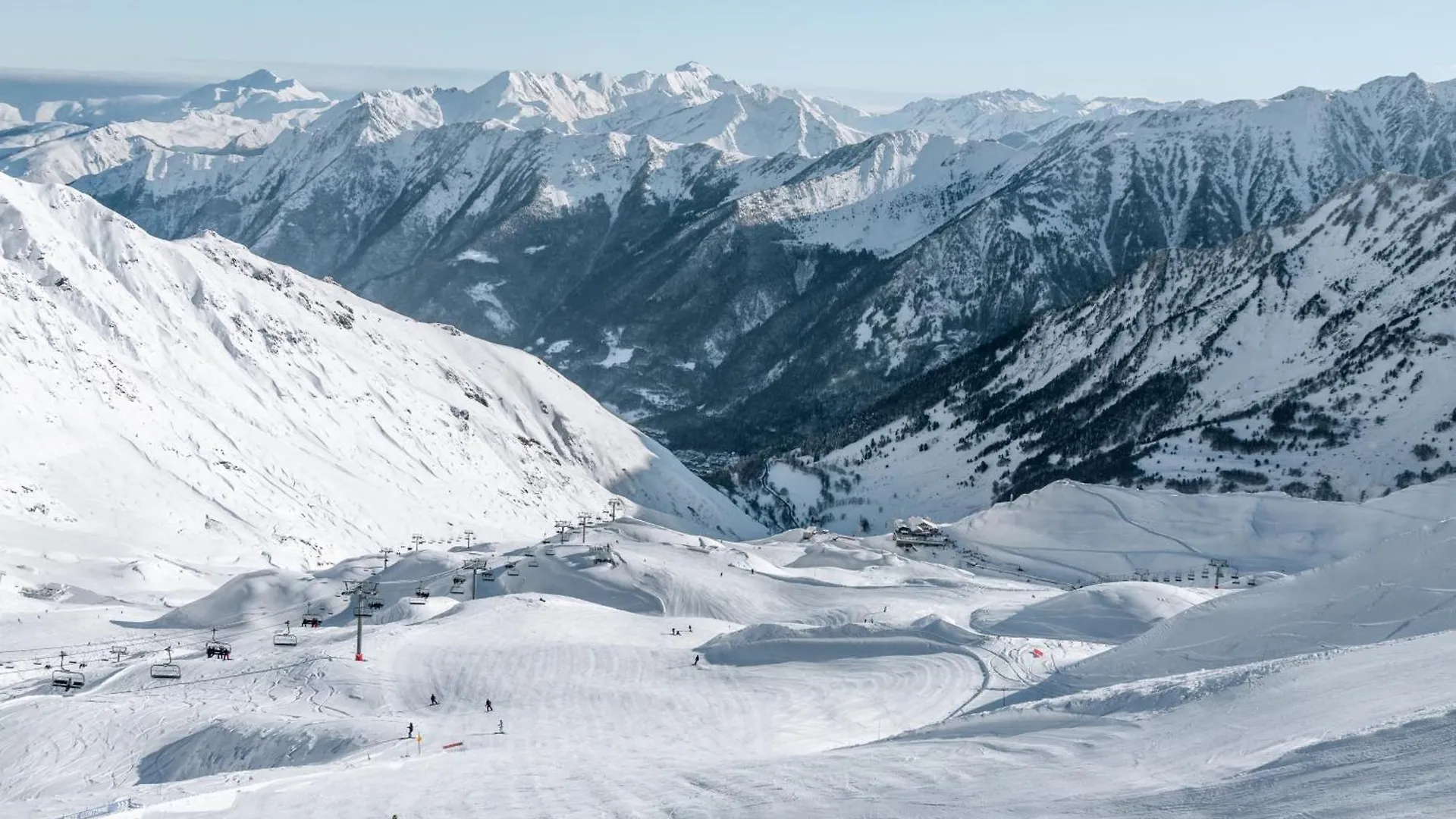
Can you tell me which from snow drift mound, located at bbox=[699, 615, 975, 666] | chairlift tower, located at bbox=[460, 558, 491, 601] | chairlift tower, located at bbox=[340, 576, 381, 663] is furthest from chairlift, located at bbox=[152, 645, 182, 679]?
snow drift mound, located at bbox=[699, 615, 975, 666]

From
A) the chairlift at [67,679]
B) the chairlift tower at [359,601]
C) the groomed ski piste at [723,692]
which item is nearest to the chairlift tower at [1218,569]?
the groomed ski piste at [723,692]

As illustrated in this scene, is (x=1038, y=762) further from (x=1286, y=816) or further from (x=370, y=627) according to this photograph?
(x=370, y=627)

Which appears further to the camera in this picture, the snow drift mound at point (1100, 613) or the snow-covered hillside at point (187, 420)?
the snow-covered hillside at point (187, 420)

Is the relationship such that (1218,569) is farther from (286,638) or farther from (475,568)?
(286,638)

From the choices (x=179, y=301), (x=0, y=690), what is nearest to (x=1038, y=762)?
(x=0, y=690)

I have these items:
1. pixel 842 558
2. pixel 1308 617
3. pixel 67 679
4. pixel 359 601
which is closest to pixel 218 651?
pixel 67 679

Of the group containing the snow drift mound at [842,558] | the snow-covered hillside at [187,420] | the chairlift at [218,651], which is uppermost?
the snow-covered hillside at [187,420]

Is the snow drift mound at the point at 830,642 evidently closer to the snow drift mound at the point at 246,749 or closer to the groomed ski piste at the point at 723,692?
the groomed ski piste at the point at 723,692
